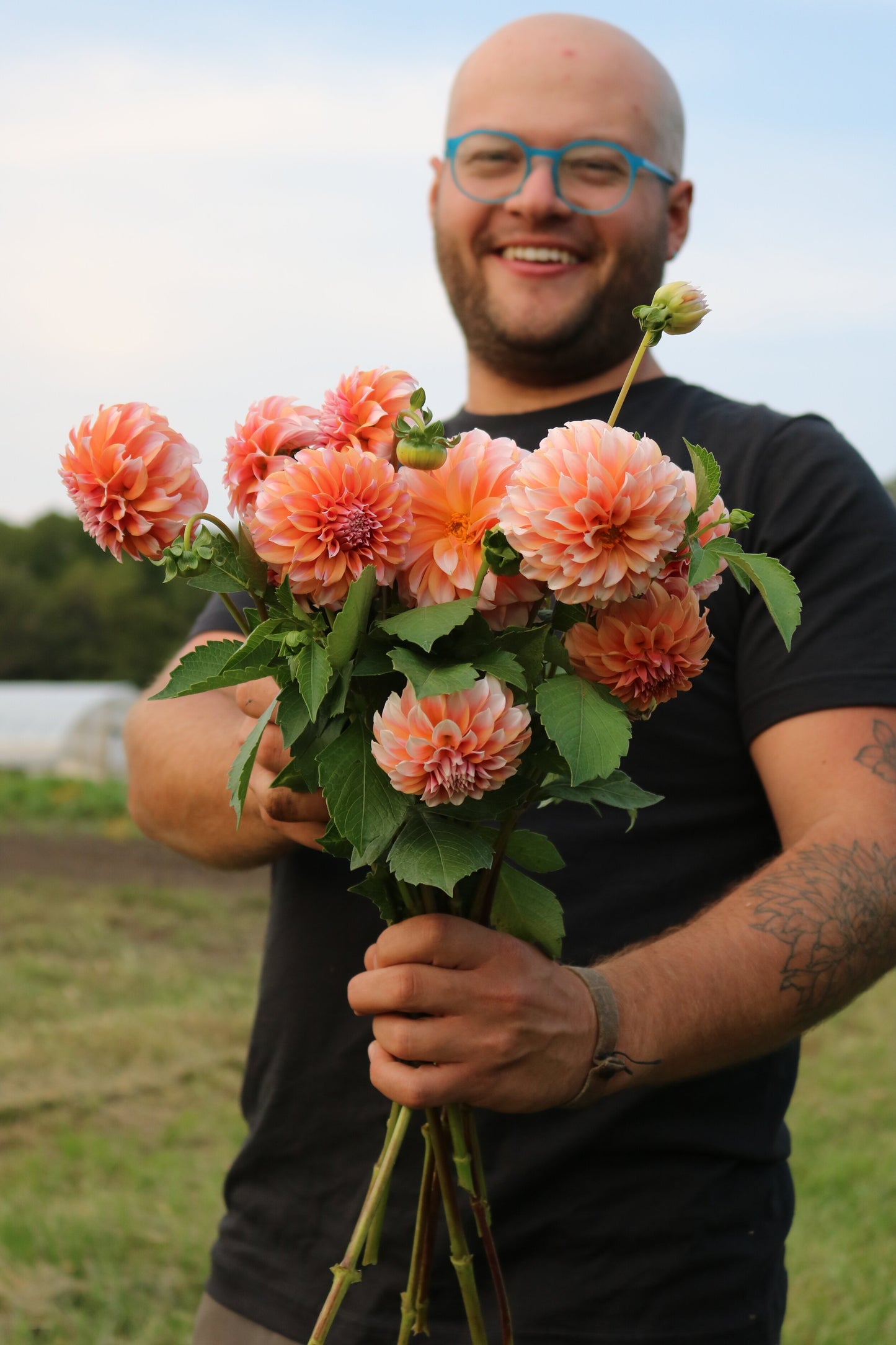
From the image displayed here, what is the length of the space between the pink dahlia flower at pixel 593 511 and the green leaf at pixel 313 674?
19cm

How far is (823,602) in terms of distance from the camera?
1785 millimetres

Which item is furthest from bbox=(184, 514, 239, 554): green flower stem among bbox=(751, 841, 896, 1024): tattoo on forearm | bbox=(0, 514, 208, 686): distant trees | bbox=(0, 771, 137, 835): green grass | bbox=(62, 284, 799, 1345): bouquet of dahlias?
bbox=(0, 514, 208, 686): distant trees

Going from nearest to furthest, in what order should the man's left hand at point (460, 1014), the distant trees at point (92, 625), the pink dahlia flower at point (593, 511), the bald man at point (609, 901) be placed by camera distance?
the pink dahlia flower at point (593, 511) → the man's left hand at point (460, 1014) → the bald man at point (609, 901) → the distant trees at point (92, 625)

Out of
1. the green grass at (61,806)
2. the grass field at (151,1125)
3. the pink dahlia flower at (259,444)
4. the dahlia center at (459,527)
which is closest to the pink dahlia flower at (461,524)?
the dahlia center at (459,527)

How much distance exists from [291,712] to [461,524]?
0.23 meters

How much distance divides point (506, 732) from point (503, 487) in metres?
0.21

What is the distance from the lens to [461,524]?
1108mm

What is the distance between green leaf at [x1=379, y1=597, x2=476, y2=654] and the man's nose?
1269mm

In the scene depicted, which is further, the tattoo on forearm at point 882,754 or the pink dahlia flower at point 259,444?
the tattoo on forearm at point 882,754

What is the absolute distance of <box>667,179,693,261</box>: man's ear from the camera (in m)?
2.39

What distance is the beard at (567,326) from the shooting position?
221cm

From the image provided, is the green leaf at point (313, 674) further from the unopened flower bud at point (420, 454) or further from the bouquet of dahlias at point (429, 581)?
the unopened flower bud at point (420, 454)

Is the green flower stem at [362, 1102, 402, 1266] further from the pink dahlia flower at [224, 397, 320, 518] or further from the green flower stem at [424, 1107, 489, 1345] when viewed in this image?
the pink dahlia flower at [224, 397, 320, 518]

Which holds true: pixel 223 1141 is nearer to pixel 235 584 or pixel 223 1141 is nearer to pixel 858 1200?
pixel 858 1200
